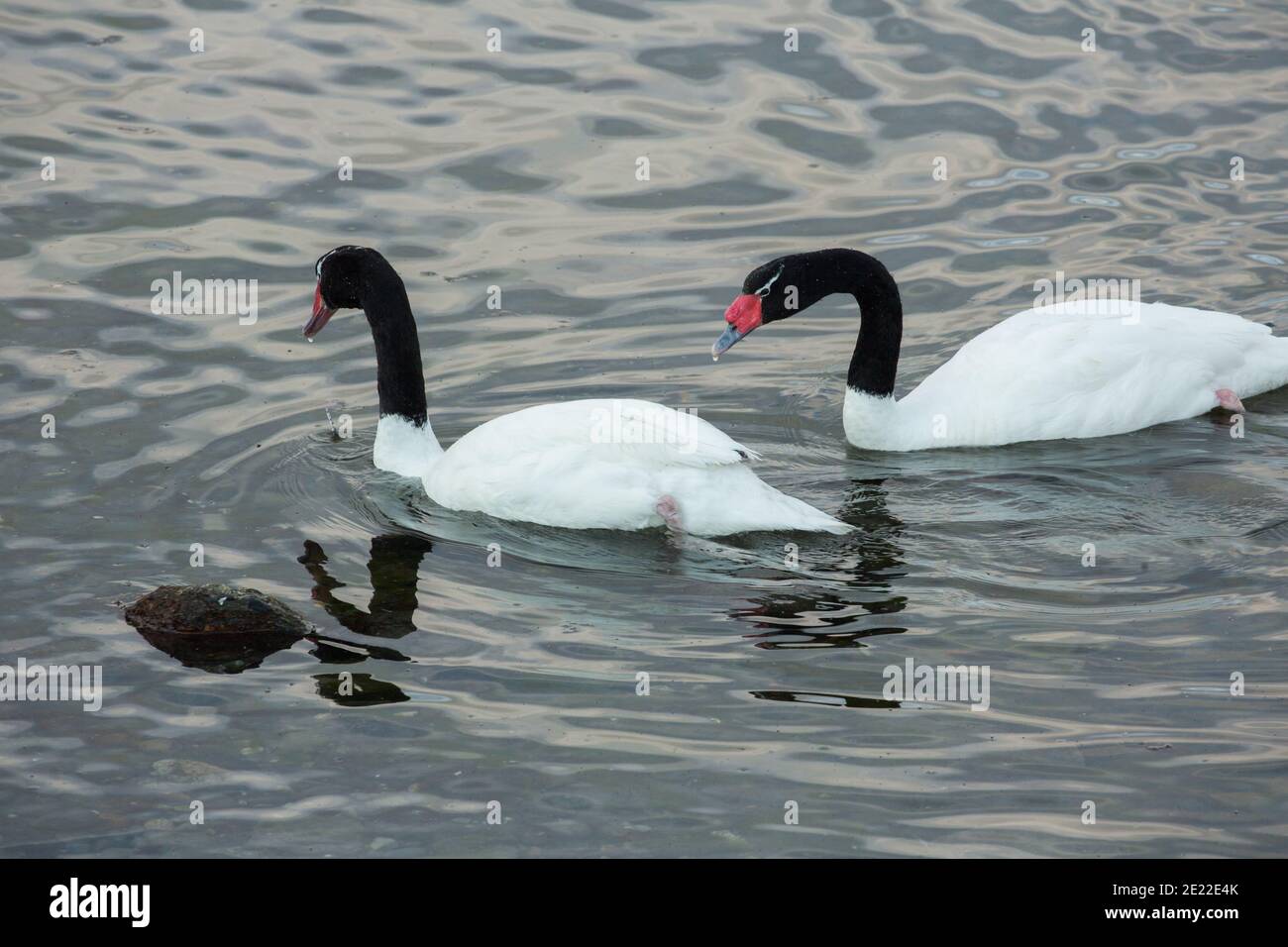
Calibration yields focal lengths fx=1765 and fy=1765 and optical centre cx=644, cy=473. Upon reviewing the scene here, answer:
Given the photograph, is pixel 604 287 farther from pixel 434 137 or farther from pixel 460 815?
pixel 460 815

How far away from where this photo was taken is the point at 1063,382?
10359 mm

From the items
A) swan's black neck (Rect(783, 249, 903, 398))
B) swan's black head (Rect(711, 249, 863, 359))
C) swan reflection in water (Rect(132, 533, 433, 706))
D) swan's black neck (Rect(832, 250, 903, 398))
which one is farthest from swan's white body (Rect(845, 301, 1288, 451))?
swan reflection in water (Rect(132, 533, 433, 706))

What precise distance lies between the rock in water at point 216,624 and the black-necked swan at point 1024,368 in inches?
130

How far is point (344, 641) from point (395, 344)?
2463 mm

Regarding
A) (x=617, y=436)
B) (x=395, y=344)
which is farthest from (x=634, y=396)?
(x=617, y=436)

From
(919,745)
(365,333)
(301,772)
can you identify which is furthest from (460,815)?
(365,333)

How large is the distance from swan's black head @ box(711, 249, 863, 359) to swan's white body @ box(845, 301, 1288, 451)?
2.21 ft

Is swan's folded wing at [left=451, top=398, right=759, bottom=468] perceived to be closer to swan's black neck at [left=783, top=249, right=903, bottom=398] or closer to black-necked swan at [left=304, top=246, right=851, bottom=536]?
black-necked swan at [left=304, top=246, right=851, bottom=536]

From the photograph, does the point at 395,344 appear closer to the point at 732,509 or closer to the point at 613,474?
the point at 613,474

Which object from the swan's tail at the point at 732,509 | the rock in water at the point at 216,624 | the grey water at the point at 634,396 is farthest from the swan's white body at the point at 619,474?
the rock in water at the point at 216,624

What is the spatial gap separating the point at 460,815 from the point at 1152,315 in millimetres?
6194

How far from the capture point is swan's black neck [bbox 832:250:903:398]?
1058 cm

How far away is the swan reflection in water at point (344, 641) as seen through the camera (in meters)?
7.43

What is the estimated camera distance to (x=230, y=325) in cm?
1186
